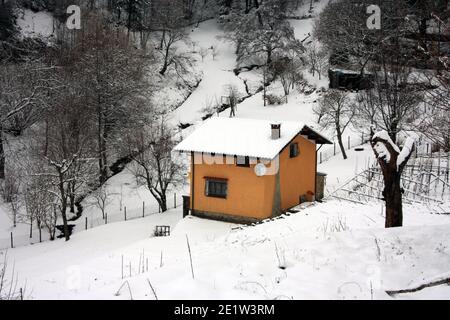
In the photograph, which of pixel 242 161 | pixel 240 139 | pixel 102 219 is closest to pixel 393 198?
pixel 242 161

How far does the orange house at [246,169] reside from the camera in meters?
21.2

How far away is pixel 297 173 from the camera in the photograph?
23625mm

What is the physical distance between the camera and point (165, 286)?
23.1ft

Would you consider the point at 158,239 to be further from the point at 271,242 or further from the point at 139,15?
the point at 139,15

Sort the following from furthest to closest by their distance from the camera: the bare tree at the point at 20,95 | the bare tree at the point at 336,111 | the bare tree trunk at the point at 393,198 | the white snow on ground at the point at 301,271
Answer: the bare tree at the point at 336,111 < the bare tree at the point at 20,95 < the bare tree trunk at the point at 393,198 < the white snow on ground at the point at 301,271

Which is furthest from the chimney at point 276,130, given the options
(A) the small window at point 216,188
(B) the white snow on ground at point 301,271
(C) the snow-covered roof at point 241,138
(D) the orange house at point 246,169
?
(B) the white snow on ground at point 301,271

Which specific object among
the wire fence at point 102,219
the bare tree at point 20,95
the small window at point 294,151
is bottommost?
the wire fence at point 102,219

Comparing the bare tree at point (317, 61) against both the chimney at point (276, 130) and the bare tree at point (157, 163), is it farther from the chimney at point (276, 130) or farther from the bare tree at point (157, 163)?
the chimney at point (276, 130)

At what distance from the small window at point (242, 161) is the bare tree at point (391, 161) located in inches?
471

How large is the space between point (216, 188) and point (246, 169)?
1970 mm

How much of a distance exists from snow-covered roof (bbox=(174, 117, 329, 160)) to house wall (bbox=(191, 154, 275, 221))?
94cm

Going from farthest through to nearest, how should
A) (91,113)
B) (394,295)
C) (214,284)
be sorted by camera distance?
(91,113)
(214,284)
(394,295)

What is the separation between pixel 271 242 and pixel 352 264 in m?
2.75
